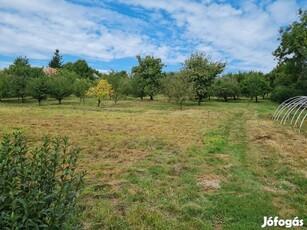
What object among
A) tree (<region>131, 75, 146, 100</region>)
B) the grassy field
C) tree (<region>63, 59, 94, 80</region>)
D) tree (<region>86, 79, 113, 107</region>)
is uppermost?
tree (<region>63, 59, 94, 80</region>)

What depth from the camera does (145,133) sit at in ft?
41.5

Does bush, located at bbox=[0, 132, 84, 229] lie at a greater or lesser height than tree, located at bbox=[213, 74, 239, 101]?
lesser

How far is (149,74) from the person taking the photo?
38.1 meters

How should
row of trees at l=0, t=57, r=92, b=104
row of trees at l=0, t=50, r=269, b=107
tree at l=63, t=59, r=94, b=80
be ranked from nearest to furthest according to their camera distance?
row of trees at l=0, t=50, r=269, b=107 → row of trees at l=0, t=57, r=92, b=104 → tree at l=63, t=59, r=94, b=80

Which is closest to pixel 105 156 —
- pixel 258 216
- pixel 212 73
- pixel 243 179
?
pixel 243 179

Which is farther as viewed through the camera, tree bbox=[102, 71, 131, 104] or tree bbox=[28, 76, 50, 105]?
tree bbox=[102, 71, 131, 104]

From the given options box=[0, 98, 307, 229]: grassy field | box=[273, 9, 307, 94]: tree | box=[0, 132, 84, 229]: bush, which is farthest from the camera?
box=[273, 9, 307, 94]: tree

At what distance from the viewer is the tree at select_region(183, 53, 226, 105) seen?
→ 32.9 m

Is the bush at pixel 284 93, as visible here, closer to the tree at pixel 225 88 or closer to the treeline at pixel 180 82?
the treeline at pixel 180 82

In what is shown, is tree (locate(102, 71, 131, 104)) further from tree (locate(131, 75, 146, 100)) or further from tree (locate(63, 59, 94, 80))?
tree (locate(63, 59, 94, 80))

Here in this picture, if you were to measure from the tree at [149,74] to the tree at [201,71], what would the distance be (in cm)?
538

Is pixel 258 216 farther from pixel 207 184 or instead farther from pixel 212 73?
pixel 212 73

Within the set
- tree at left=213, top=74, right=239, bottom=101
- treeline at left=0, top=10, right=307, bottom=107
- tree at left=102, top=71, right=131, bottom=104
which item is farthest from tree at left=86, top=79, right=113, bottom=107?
tree at left=213, top=74, right=239, bottom=101

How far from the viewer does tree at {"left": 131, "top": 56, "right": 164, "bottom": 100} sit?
38.3 m
